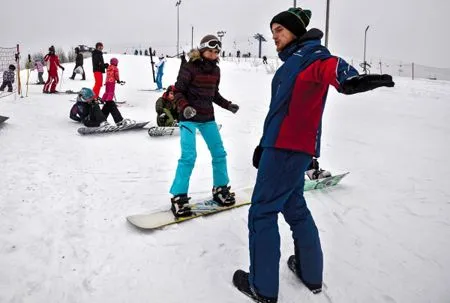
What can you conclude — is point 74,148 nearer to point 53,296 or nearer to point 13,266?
point 13,266

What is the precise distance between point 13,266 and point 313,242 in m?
2.37

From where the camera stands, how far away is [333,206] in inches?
164

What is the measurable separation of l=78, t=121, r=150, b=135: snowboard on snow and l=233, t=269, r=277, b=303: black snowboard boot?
6.08 meters

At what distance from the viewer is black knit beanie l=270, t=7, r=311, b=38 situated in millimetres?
2129

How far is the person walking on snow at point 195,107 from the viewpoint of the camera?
352cm

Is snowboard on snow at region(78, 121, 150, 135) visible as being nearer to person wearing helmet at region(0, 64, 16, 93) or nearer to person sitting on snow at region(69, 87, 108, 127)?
person sitting on snow at region(69, 87, 108, 127)

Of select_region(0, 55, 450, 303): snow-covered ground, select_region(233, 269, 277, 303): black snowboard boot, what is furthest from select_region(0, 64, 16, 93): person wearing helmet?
select_region(233, 269, 277, 303): black snowboard boot

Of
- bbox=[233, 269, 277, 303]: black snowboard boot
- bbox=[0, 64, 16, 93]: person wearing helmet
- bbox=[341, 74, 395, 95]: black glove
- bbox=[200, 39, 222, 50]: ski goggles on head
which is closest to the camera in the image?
bbox=[341, 74, 395, 95]: black glove

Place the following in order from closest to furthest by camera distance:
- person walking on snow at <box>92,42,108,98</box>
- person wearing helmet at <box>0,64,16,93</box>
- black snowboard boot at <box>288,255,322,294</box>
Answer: black snowboard boot at <box>288,255,322,294</box>, person walking on snow at <box>92,42,108,98</box>, person wearing helmet at <box>0,64,16,93</box>

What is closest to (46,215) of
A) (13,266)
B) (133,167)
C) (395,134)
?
(13,266)

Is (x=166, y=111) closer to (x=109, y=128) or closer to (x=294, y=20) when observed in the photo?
(x=109, y=128)

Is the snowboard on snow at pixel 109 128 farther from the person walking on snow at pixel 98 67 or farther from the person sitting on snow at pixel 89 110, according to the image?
the person walking on snow at pixel 98 67

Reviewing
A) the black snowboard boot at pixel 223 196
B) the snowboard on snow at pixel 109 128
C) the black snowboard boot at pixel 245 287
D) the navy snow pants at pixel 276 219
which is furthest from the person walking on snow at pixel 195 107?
the snowboard on snow at pixel 109 128

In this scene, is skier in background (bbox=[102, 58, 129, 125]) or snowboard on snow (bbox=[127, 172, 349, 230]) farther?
skier in background (bbox=[102, 58, 129, 125])
